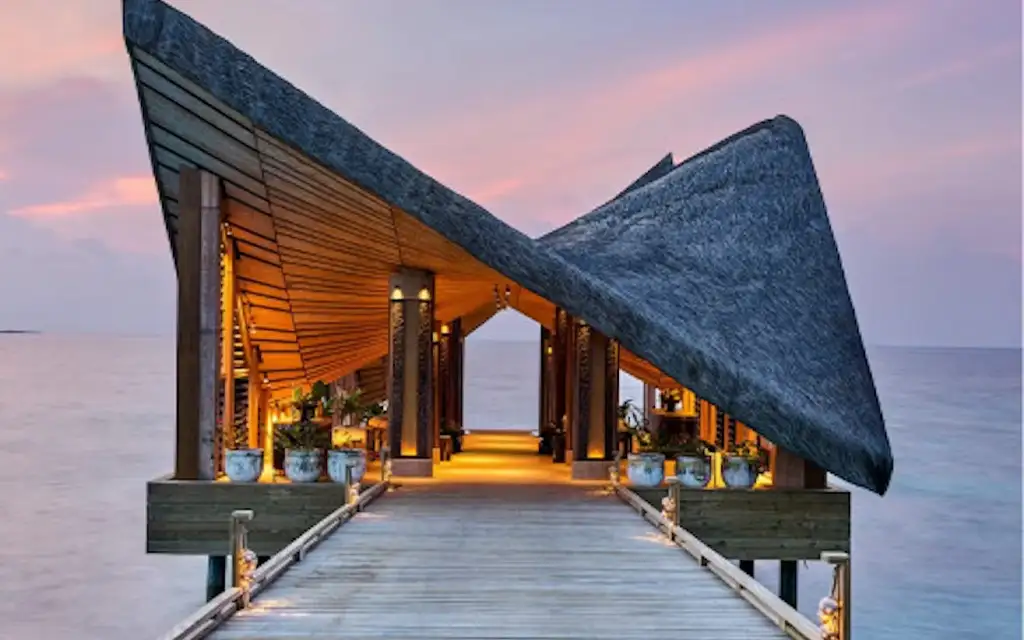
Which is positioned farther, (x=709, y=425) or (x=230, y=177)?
(x=709, y=425)

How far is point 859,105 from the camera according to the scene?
30.6 meters

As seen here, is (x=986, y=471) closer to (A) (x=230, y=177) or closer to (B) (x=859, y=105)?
(B) (x=859, y=105)

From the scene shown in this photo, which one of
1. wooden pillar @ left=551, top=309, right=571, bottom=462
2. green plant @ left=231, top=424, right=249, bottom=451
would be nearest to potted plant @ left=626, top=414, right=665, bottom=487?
green plant @ left=231, top=424, right=249, bottom=451

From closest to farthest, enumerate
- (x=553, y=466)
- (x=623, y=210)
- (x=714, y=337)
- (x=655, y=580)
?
(x=655, y=580)
(x=714, y=337)
(x=623, y=210)
(x=553, y=466)

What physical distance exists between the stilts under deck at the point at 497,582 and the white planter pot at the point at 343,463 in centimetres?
33

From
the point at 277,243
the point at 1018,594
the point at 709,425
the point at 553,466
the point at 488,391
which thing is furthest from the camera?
the point at 488,391

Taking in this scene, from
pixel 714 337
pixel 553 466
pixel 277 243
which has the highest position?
pixel 277 243

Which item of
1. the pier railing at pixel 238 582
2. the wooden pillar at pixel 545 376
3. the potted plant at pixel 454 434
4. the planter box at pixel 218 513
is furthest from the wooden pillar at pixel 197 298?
the wooden pillar at pixel 545 376

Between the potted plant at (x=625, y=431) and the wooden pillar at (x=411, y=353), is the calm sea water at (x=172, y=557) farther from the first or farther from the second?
the wooden pillar at (x=411, y=353)

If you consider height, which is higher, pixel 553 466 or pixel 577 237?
pixel 577 237

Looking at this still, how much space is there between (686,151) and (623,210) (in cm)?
2247

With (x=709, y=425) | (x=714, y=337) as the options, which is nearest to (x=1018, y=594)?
(x=709, y=425)

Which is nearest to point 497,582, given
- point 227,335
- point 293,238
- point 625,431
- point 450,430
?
point 293,238

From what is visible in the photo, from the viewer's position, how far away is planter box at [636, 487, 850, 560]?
10.9 metres
